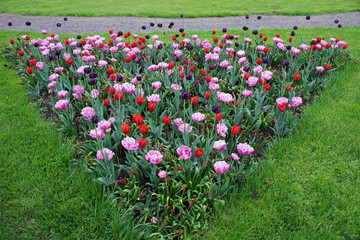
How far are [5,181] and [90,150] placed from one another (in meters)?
0.79

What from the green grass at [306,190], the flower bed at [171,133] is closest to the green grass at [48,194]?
the flower bed at [171,133]

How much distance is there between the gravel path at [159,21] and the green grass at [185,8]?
504 millimetres

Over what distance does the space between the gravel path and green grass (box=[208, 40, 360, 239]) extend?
571cm

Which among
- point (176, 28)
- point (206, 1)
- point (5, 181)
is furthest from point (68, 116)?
point (206, 1)

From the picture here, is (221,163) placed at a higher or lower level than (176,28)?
lower

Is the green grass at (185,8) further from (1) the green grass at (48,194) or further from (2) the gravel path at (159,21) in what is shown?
(1) the green grass at (48,194)

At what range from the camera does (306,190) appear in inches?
97.6

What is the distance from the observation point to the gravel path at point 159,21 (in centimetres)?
815

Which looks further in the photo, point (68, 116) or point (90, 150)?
point (68, 116)

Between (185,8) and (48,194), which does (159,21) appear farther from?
(48,194)

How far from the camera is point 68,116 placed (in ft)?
10.2

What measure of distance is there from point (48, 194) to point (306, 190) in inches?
91.2

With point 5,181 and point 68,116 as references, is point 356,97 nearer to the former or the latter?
point 68,116

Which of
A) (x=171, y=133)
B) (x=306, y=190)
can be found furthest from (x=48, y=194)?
(x=306, y=190)
